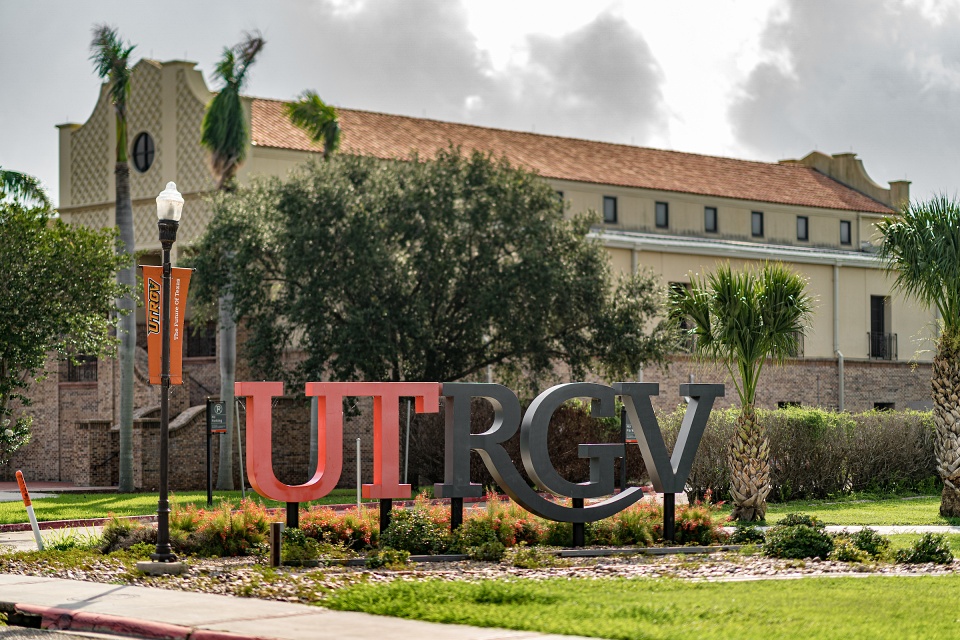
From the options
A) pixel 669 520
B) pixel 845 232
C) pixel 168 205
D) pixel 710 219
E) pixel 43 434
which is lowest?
pixel 669 520

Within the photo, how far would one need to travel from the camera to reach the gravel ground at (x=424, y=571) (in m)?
15.8

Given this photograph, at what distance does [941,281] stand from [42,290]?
19.7 m

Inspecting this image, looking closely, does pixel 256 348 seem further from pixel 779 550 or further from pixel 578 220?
pixel 779 550

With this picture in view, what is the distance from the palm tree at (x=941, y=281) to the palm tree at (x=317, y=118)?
1939cm

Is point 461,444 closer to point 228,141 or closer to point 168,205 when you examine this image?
point 168,205

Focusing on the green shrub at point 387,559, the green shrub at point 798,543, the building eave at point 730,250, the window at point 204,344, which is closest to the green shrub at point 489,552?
the green shrub at point 387,559

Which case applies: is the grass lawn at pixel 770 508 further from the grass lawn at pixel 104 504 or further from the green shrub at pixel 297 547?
the green shrub at pixel 297 547

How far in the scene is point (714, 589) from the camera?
48.9 feet

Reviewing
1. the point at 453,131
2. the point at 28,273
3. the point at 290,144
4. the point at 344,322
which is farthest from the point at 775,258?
the point at 28,273

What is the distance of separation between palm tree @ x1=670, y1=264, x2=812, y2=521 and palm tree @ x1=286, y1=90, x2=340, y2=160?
18.5 m

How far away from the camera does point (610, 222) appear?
56.0 m

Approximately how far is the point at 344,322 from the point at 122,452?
8246 mm

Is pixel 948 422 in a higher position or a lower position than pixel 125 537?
higher

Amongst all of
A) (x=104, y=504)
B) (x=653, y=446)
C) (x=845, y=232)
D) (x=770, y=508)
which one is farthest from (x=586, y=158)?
(x=653, y=446)
